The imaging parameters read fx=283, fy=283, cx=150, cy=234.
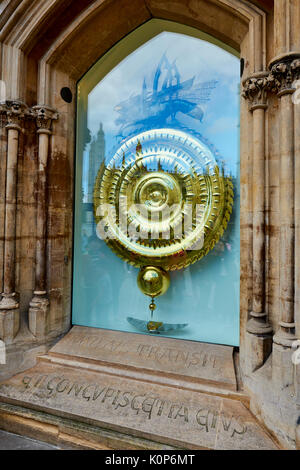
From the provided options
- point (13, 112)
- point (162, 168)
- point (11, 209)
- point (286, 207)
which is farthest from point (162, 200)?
point (13, 112)

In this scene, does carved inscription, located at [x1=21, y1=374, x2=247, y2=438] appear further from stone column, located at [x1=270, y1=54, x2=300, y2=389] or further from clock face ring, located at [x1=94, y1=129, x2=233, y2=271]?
clock face ring, located at [x1=94, y1=129, x2=233, y2=271]

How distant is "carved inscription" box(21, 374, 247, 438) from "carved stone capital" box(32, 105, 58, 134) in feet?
7.57

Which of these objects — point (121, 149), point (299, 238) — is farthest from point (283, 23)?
point (121, 149)

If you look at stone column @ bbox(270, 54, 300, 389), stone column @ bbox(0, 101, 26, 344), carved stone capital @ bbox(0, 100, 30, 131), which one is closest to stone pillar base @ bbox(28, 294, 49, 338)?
stone column @ bbox(0, 101, 26, 344)

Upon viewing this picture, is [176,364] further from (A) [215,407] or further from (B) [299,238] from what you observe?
(B) [299,238]

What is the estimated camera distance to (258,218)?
2078 millimetres

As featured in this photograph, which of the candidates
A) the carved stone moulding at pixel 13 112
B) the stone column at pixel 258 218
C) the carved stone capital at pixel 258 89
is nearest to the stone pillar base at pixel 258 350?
the stone column at pixel 258 218

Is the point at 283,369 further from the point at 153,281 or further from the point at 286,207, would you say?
the point at 153,281

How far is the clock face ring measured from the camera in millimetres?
2492

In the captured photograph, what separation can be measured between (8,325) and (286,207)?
8.32ft

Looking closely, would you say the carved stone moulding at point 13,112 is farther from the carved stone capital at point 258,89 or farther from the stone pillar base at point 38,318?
the carved stone capital at point 258,89

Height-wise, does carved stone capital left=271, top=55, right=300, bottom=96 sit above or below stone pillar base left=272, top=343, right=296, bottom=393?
above

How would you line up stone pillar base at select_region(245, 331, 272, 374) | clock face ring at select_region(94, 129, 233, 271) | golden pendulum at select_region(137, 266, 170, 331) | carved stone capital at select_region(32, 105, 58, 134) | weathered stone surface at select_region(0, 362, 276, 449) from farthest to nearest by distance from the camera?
1. carved stone capital at select_region(32, 105, 58, 134)
2. golden pendulum at select_region(137, 266, 170, 331)
3. clock face ring at select_region(94, 129, 233, 271)
4. stone pillar base at select_region(245, 331, 272, 374)
5. weathered stone surface at select_region(0, 362, 276, 449)

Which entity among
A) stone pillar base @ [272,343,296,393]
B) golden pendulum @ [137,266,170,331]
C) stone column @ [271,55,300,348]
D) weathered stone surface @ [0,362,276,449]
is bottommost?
weathered stone surface @ [0,362,276,449]
